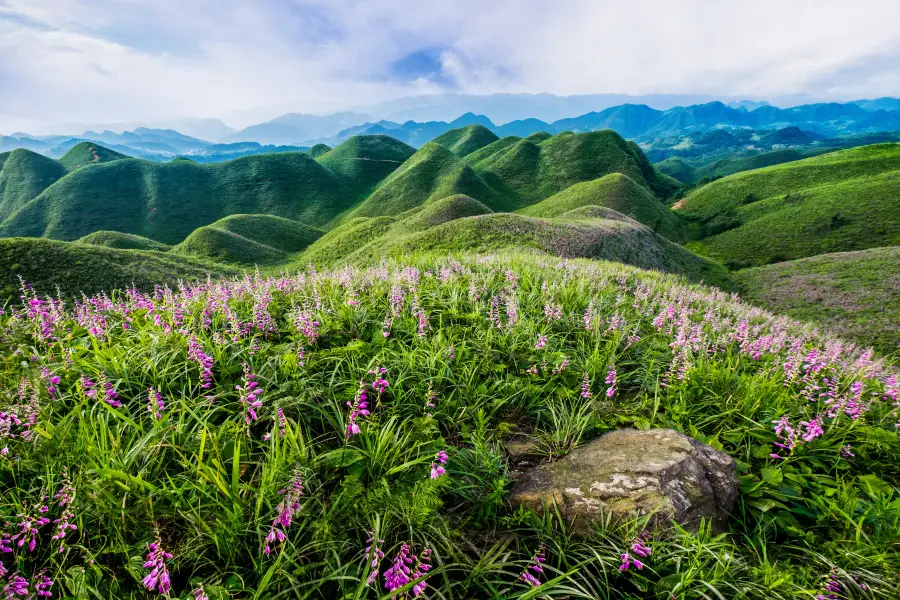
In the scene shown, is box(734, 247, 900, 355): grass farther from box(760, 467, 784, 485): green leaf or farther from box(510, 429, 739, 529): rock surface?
box(510, 429, 739, 529): rock surface

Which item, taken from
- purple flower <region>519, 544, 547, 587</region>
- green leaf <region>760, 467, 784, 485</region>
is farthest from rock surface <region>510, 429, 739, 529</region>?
purple flower <region>519, 544, 547, 587</region>

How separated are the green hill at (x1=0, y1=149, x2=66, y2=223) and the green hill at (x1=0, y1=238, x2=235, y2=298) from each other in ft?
443

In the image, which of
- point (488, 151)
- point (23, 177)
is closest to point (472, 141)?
point (488, 151)

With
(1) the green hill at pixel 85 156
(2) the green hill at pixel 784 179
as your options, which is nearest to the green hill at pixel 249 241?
(2) the green hill at pixel 784 179

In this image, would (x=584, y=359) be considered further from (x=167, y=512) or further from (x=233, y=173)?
(x=233, y=173)

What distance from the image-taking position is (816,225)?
2729 inches

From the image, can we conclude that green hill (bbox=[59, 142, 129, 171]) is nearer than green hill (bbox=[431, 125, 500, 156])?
Yes

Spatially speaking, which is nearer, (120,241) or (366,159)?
(120,241)

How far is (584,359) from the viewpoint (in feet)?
20.0

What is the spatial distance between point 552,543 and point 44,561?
3.92m

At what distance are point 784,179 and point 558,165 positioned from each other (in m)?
63.5

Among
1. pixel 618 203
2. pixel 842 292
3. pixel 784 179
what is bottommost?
pixel 842 292

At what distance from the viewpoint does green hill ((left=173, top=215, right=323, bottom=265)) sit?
6419 centimetres

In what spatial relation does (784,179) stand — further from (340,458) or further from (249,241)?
(340,458)
